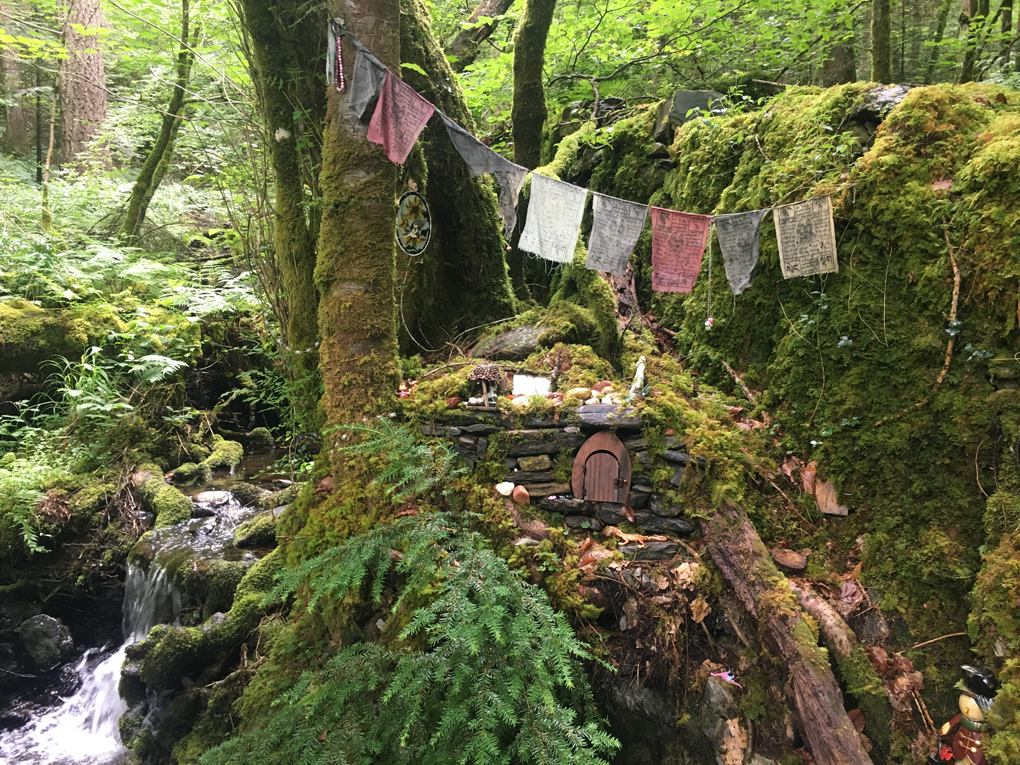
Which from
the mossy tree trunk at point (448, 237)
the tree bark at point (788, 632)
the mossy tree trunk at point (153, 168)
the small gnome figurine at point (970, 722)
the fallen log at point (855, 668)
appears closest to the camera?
the small gnome figurine at point (970, 722)

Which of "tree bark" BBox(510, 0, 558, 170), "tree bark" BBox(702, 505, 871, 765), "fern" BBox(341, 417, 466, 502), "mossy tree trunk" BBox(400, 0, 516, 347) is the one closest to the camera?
"tree bark" BBox(702, 505, 871, 765)

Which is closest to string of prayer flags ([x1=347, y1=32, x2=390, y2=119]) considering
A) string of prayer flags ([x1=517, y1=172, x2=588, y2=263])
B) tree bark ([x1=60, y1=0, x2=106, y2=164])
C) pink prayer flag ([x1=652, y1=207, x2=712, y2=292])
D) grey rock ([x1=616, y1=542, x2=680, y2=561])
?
string of prayer flags ([x1=517, y1=172, x2=588, y2=263])

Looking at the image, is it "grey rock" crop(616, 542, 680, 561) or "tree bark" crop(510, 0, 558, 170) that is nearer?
"grey rock" crop(616, 542, 680, 561)

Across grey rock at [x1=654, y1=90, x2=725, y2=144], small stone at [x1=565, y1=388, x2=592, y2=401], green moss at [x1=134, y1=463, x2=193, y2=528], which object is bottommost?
green moss at [x1=134, y1=463, x2=193, y2=528]

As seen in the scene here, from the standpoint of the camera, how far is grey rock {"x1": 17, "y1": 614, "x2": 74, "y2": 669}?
4948 mm

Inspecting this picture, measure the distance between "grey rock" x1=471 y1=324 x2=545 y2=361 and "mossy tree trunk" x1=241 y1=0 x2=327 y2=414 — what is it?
4.99 ft

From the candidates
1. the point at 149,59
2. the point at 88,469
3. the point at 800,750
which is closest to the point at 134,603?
the point at 88,469

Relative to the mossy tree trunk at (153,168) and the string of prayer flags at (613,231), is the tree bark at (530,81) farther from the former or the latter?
the mossy tree trunk at (153,168)

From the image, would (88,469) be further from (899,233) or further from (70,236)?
(899,233)

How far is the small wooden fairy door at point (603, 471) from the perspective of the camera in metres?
3.44

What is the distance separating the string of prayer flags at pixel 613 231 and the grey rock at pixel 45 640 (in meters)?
6.09

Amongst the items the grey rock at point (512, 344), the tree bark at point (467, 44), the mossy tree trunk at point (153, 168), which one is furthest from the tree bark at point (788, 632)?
the mossy tree trunk at point (153, 168)

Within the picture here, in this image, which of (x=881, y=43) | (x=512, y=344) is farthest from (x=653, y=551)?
(x=881, y=43)

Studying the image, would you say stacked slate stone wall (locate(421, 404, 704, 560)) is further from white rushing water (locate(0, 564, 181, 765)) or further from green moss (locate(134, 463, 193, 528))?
green moss (locate(134, 463, 193, 528))
